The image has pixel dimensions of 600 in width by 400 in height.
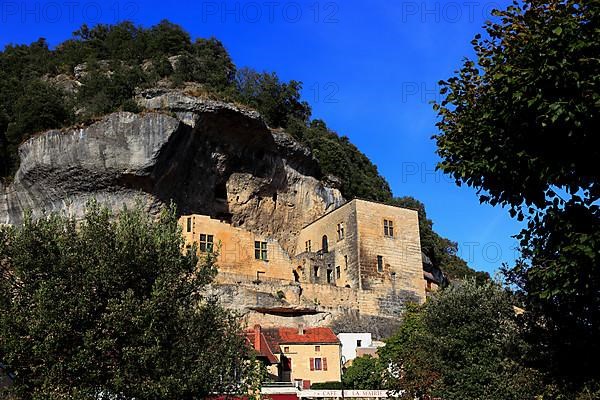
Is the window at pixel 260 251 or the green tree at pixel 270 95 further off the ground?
the green tree at pixel 270 95

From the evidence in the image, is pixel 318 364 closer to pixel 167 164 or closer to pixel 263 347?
pixel 263 347

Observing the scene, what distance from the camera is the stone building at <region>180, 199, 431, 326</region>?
50812mm

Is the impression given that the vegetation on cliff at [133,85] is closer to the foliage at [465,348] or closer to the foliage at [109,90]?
the foliage at [109,90]

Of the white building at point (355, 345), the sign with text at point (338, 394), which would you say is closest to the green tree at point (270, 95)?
the white building at point (355, 345)

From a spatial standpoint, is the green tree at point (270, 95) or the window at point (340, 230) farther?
the green tree at point (270, 95)

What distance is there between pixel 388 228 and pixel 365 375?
20133mm

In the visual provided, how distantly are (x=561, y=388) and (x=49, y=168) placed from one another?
42754 millimetres

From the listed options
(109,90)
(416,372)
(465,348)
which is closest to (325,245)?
(109,90)

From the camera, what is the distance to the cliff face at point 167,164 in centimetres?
5034

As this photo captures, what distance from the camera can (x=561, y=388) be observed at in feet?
56.7

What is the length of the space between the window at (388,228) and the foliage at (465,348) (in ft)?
104

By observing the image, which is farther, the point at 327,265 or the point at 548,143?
the point at 327,265

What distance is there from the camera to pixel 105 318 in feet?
58.2

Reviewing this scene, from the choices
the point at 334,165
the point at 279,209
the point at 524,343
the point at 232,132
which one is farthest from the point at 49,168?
the point at 524,343
